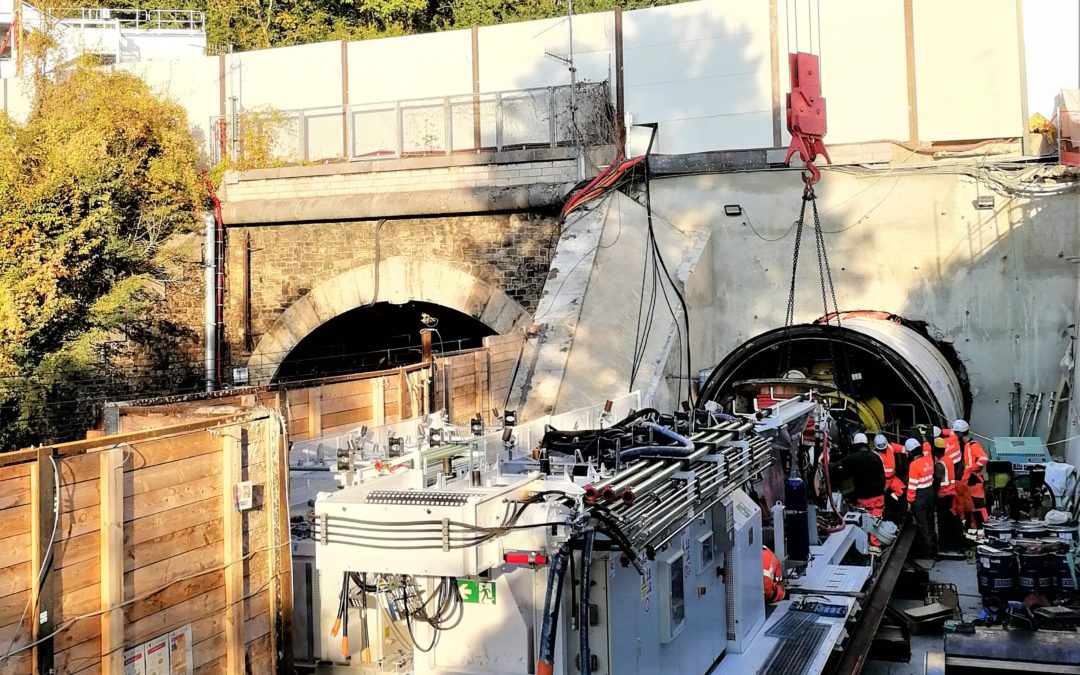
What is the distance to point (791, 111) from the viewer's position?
11.4m

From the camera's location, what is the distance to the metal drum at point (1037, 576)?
8.19 meters

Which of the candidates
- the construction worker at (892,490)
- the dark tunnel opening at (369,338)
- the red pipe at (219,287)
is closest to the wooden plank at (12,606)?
the construction worker at (892,490)

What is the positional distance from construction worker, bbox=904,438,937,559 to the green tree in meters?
12.9

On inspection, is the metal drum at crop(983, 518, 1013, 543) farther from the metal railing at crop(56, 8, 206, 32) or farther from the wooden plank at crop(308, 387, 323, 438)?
the metal railing at crop(56, 8, 206, 32)

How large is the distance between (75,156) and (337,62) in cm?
537

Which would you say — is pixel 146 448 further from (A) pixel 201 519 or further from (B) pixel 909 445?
(B) pixel 909 445

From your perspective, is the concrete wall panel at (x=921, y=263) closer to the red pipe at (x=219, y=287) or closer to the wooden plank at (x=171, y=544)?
the red pipe at (x=219, y=287)

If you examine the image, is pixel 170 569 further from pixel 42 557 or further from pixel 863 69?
pixel 863 69

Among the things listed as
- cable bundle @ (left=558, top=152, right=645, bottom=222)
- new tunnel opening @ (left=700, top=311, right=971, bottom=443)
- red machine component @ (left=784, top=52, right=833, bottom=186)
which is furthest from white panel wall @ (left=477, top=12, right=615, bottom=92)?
red machine component @ (left=784, top=52, right=833, bottom=186)

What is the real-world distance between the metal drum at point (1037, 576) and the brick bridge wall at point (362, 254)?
29.8 ft

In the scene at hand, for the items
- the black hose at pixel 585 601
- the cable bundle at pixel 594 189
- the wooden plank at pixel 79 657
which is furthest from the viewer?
the cable bundle at pixel 594 189

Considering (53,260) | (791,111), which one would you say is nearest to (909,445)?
(791,111)

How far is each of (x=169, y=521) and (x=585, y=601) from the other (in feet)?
8.89

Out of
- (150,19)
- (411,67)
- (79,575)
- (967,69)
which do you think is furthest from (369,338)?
(79,575)
